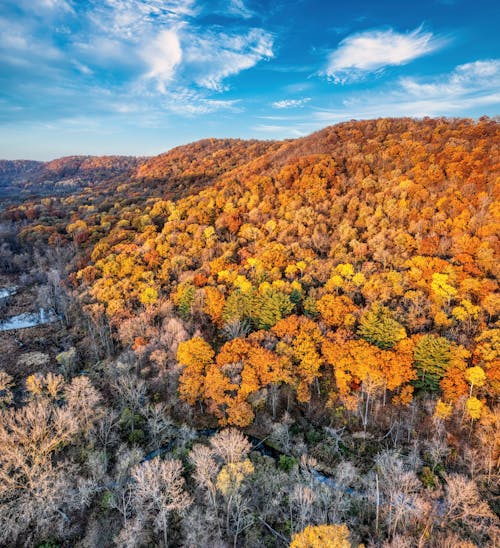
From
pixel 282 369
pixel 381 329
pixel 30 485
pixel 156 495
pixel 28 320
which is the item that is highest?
pixel 381 329

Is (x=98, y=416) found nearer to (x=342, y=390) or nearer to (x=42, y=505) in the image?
(x=42, y=505)

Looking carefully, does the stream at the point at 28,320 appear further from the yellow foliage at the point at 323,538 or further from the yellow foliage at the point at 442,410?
the yellow foliage at the point at 442,410

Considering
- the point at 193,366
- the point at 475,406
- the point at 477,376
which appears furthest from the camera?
the point at 193,366

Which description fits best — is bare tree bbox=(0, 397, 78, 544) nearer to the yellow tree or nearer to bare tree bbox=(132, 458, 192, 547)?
bare tree bbox=(132, 458, 192, 547)

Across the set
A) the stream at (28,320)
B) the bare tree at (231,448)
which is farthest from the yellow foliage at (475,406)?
the stream at (28,320)

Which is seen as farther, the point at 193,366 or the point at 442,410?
the point at 193,366

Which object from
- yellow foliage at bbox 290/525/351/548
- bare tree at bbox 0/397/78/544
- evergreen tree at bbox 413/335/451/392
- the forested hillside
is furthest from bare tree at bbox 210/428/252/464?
evergreen tree at bbox 413/335/451/392

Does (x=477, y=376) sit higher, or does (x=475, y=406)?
(x=477, y=376)

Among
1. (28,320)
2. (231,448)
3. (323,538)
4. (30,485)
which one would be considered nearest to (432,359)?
(231,448)

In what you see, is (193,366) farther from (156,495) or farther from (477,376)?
(477,376)

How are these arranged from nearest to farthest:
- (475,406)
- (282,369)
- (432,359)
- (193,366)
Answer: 1. (475,406)
2. (432,359)
3. (282,369)
4. (193,366)
